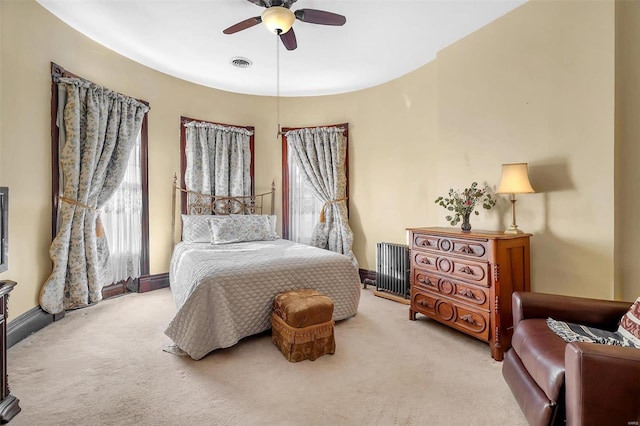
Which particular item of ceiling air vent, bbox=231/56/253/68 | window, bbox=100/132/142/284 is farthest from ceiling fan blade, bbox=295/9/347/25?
window, bbox=100/132/142/284

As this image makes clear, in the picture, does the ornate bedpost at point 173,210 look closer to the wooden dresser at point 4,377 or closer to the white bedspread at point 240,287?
the white bedspread at point 240,287

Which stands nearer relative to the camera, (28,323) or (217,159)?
(28,323)

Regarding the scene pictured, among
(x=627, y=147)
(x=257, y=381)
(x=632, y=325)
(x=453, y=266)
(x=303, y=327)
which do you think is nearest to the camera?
(x=632, y=325)

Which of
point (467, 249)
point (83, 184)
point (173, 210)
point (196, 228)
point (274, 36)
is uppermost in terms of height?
point (274, 36)

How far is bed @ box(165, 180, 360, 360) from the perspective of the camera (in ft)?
7.72

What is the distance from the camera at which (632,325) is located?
62.9 inches

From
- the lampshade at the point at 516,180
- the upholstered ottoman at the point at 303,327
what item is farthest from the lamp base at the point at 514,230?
the upholstered ottoman at the point at 303,327

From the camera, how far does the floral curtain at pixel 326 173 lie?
15.5 ft

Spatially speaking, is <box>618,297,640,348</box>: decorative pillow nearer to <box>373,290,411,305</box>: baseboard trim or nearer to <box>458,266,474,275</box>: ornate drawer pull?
<box>458,266,474,275</box>: ornate drawer pull

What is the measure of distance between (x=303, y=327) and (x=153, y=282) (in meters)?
2.82

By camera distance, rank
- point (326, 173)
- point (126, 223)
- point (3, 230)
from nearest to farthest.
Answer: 1. point (3, 230)
2. point (126, 223)
3. point (326, 173)

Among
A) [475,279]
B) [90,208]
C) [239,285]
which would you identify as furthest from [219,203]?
[475,279]

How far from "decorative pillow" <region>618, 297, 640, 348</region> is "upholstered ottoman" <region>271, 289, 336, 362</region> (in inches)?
70.1

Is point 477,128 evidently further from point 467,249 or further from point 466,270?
point 466,270
